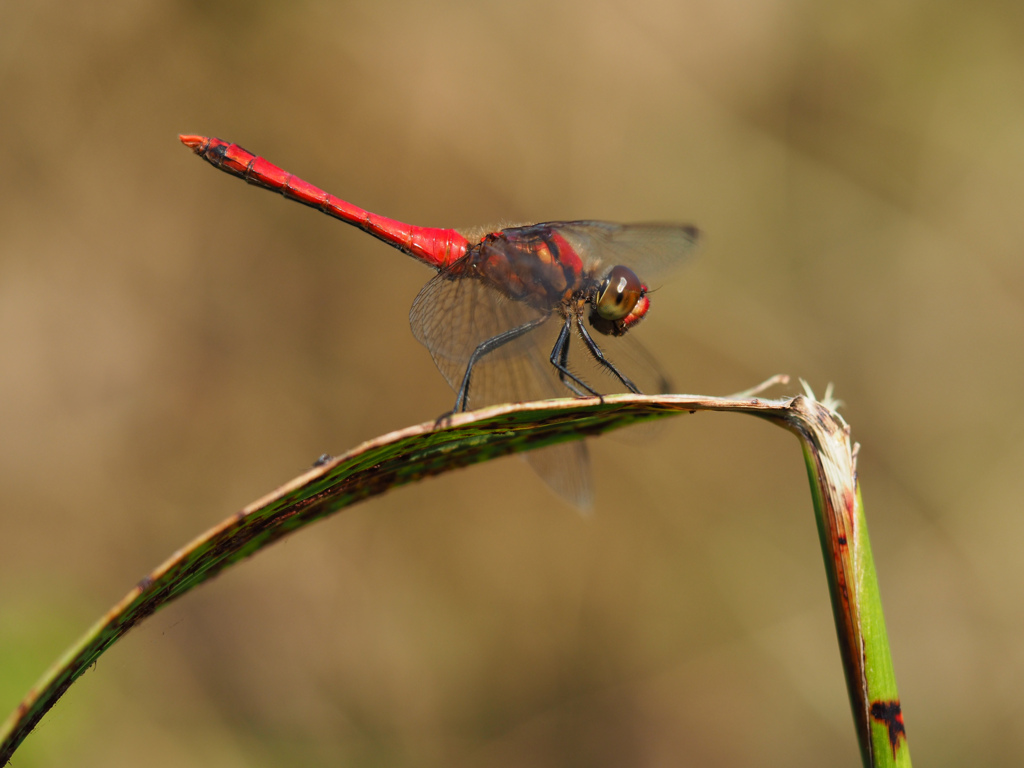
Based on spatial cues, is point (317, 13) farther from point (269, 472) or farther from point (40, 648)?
point (40, 648)

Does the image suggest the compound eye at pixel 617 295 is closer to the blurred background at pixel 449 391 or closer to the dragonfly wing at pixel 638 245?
the dragonfly wing at pixel 638 245

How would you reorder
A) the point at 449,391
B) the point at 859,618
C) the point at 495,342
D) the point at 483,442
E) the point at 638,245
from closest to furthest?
the point at 859,618
the point at 483,442
the point at 495,342
the point at 638,245
the point at 449,391

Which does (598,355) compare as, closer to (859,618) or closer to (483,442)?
(483,442)

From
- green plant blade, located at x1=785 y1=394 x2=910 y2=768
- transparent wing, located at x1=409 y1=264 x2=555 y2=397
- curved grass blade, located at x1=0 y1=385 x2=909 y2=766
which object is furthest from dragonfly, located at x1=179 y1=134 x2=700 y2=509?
green plant blade, located at x1=785 y1=394 x2=910 y2=768

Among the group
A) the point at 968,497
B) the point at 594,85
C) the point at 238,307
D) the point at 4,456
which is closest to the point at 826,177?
the point at 594,85

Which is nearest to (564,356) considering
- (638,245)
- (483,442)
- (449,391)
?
(638,245)

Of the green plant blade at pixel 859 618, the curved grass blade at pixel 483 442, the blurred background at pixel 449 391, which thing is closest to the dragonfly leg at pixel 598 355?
the curved grass blade at pixel 483 442

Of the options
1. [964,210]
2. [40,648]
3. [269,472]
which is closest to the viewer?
[40,648]
